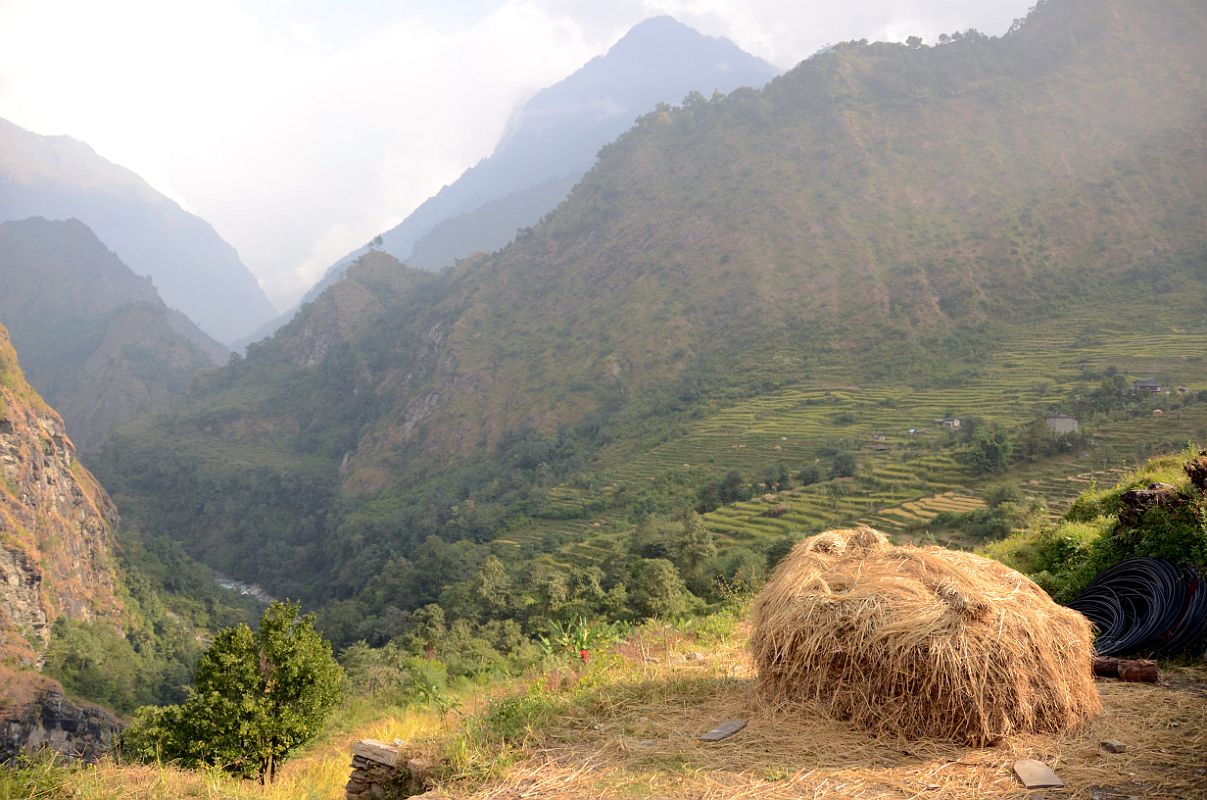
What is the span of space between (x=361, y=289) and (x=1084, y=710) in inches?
4622

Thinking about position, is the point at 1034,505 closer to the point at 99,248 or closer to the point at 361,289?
the point at 361,289

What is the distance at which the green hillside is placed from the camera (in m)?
34.3

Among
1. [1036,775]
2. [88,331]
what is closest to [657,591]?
[1036,775]

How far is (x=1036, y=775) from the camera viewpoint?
356 centimetres

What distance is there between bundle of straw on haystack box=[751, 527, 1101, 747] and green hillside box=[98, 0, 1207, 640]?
11028 mm

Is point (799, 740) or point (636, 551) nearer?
point (799, 740)

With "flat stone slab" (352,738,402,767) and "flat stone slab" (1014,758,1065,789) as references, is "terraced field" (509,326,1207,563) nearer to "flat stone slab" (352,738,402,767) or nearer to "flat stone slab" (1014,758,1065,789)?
"flat stone slab" (1014,758,1065,789)

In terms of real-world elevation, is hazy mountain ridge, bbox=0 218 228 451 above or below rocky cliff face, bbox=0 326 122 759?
above

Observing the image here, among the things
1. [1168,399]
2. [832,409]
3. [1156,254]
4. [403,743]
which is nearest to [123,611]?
[832,409]

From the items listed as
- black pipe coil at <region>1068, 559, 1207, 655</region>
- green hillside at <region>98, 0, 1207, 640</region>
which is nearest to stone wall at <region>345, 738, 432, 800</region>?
black pipe coil at <region>1068, 559, 1207, 655</region>

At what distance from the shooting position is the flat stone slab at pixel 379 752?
477 centimetres

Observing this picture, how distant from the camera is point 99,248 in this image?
540ft

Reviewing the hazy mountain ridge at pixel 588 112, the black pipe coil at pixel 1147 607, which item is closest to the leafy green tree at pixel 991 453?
the black pipe coil at pixel 1147 607

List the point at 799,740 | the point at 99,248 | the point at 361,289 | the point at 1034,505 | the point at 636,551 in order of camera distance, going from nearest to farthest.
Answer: the point at 799,740
the point at 1034,505
the point at 636,551
the point at 361,289
the point at 99,248
